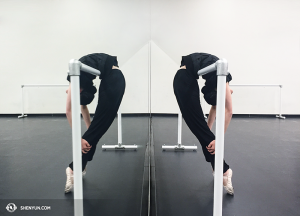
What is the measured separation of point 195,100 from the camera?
850 mm

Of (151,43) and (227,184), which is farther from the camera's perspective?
(151,43)

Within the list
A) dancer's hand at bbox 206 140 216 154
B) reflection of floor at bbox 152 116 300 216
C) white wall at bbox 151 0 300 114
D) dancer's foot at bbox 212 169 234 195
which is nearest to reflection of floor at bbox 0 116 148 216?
dancer's hand at bbox 206 140 216 154

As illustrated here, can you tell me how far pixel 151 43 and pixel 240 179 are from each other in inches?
74.5

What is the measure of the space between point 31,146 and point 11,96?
0.37m

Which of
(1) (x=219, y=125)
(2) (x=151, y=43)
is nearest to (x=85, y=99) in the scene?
(1) (x=219, y=125)

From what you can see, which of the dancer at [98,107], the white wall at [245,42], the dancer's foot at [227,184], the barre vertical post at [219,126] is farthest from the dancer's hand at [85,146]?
the white wall at [245,42]

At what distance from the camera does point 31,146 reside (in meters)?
0.55

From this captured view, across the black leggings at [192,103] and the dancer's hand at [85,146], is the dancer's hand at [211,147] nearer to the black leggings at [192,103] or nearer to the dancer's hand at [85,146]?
the black leggings at [192,103]

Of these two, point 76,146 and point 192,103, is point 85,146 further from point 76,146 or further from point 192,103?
point 192,103

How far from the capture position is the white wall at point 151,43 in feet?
0.72

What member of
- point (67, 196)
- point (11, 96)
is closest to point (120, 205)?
point (67, 196)

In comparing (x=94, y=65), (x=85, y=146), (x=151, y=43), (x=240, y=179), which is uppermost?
(x=151, y=43)

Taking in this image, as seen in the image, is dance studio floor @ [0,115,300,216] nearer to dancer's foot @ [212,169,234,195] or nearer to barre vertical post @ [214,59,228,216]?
dancer's foot @ [212,169,234,195]

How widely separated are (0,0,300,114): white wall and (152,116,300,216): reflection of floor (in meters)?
0.49
